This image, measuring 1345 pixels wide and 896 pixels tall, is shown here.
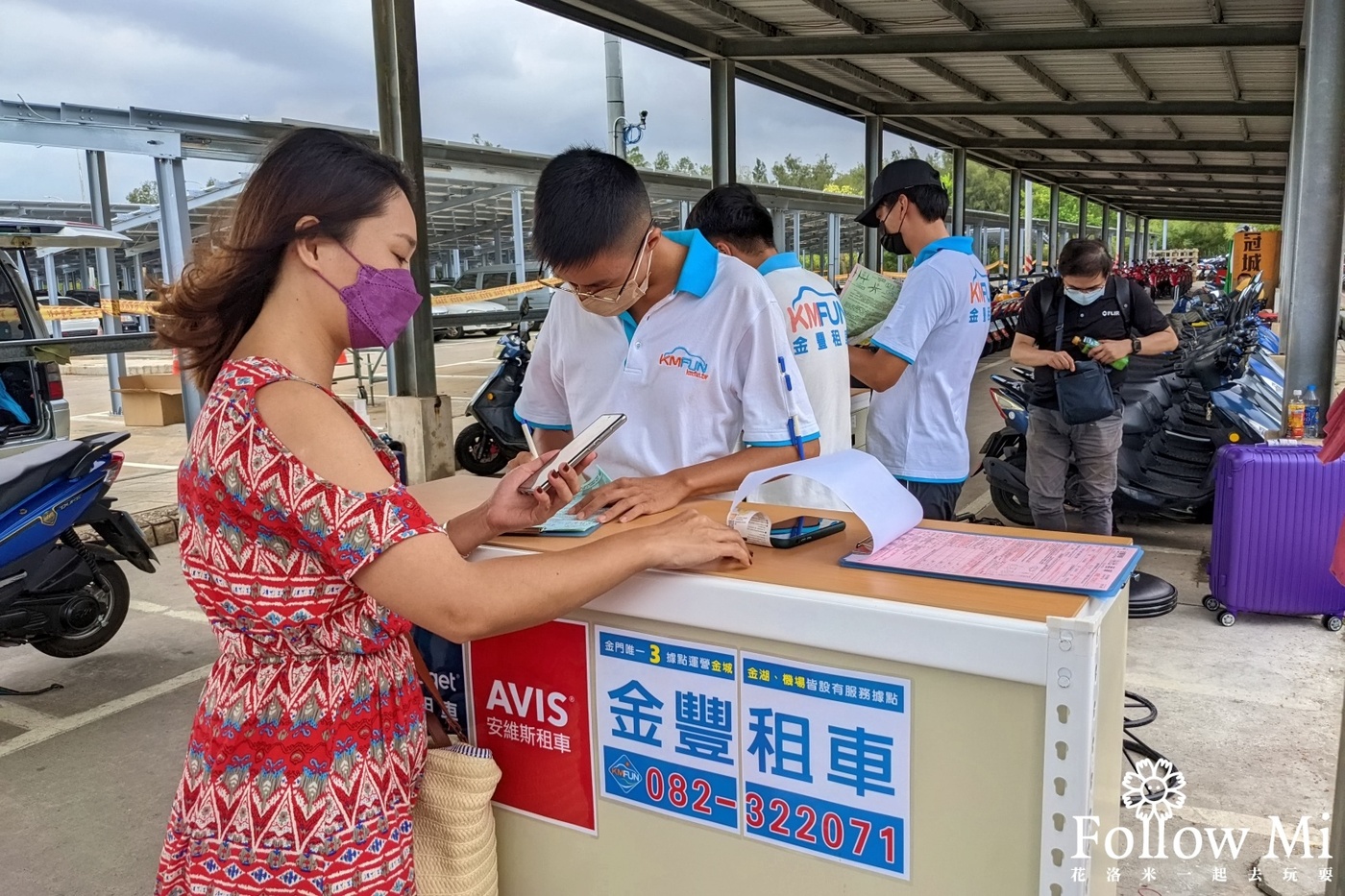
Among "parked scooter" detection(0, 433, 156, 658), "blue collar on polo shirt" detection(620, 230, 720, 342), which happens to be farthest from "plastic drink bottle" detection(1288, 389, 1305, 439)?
"parked scooter" detection(0, 433, 156, 658)

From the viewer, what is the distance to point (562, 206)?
1831 millimetres

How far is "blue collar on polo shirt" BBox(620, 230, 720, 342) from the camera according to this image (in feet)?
6.66

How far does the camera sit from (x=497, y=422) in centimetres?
724

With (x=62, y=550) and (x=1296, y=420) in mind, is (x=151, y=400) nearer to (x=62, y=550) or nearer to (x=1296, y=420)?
(x=62, y=550)

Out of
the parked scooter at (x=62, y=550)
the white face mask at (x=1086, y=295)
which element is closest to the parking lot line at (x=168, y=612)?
the parked scooter at (x=62, y=550)

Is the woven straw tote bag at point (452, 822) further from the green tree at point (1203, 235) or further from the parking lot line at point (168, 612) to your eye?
the green tree at point (1203, 235)

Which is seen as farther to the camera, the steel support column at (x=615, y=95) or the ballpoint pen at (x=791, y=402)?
the steel support column at (x=615, y=95)

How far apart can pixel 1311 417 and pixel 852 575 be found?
13.2 ft

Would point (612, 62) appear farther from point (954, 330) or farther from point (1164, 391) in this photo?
point (954, 330)

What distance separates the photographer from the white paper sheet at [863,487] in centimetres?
129

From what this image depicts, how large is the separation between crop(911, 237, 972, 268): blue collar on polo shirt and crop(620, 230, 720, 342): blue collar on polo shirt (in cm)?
124

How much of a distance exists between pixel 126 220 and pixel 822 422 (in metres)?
8.90

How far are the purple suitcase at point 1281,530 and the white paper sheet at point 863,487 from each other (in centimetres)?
321

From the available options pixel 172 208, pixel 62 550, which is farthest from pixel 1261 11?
pixel 62 550
